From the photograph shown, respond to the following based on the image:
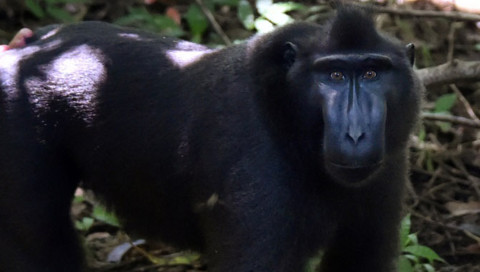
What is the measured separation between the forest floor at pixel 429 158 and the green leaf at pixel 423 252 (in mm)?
269

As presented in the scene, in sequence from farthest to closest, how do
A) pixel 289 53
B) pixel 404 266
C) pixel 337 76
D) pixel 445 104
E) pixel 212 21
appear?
pixel 212 21
pixel 445 104
pixel 404 266
pixel 289 53
pixel 337 76

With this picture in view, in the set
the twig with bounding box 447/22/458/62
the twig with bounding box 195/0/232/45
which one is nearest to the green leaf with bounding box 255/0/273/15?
the twig with bounding box 195/0/232/45

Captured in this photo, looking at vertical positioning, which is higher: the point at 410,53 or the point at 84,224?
the point at 410,53

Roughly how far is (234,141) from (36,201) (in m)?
1.17

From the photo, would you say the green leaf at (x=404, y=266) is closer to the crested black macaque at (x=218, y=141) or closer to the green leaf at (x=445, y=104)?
the crested black macaque at (x=218, y=141)

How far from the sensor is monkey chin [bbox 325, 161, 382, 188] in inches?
154

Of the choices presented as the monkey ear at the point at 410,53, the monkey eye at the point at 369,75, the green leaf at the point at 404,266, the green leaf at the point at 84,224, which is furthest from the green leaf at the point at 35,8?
the monkey eye at the point at 369,75

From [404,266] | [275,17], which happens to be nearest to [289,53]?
[404,266]

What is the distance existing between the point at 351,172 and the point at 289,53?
2.20 feet

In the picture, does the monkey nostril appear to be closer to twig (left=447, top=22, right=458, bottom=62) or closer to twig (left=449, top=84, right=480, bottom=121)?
twig (left=449, top=84, right=480, bottom=121)

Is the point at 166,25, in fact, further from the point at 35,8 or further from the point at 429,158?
the point at 429,158

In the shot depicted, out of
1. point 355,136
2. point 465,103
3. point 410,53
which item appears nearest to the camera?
point 355,136

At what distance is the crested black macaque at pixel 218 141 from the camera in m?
4.14

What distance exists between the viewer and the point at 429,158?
6.59 metres
